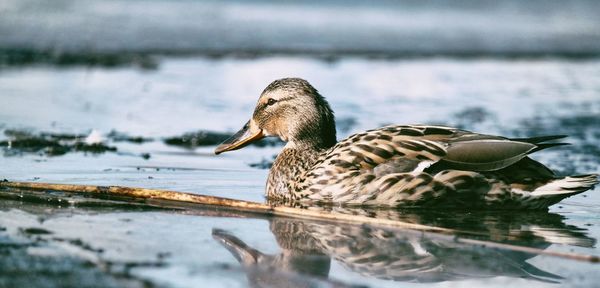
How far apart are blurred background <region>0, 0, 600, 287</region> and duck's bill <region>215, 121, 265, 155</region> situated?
0.23 m

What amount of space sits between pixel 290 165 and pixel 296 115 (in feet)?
1.57

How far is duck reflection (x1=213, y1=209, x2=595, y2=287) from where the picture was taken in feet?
16.4

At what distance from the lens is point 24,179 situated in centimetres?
732

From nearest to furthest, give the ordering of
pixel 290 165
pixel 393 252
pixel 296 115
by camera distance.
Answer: pixel 393 252
pixel 290 165
pixel 296 115

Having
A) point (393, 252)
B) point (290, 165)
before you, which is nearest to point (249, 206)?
point (393, 252)

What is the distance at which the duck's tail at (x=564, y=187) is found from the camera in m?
6.80

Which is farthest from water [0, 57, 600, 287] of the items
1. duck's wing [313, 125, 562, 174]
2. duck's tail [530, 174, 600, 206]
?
duck's wing [313, 125, 562, 174]

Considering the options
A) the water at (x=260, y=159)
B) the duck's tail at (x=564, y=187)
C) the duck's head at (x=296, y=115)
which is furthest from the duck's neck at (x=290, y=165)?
the duck's tail at (x=564, y=187)

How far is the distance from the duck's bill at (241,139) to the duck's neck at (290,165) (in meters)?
0.33

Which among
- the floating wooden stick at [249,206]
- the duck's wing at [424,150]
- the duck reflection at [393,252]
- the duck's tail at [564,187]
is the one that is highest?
the duck's wing at [424,150]

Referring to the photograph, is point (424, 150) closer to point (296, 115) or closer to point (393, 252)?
point (296, 115)

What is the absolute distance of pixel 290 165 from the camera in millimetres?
7719

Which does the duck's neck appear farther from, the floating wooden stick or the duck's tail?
the duck's tail

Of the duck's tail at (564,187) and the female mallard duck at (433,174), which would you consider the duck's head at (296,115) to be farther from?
the duck's tail at (564,187)
